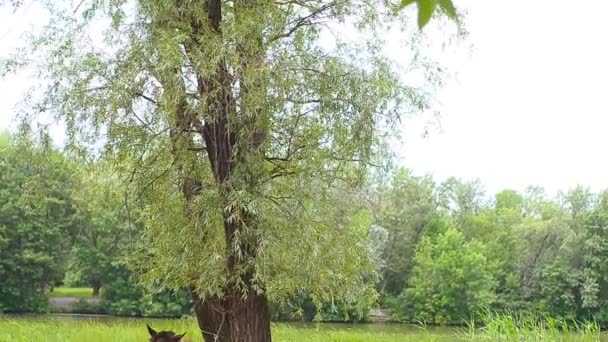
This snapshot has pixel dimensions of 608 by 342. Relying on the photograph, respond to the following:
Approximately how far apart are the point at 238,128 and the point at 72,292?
37.8 metres

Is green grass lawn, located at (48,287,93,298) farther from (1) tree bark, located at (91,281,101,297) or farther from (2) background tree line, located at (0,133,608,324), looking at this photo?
(2) background tree line, located at (0,133,608,324)

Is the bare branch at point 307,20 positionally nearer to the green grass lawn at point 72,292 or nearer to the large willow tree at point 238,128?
the large willow tree at point 238,128

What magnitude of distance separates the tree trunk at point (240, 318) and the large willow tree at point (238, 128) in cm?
2

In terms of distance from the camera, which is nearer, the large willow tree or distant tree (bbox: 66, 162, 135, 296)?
the large willow tree

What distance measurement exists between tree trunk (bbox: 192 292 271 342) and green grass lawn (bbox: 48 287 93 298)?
109 ft

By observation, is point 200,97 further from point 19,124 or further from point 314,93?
point 19,124

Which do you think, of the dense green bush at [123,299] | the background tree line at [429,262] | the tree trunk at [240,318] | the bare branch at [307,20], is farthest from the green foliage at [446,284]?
the bare branch at [307,20]

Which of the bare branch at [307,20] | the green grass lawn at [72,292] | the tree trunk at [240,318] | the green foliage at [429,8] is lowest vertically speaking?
the tree trunk at [240,318]

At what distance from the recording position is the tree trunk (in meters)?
7.43

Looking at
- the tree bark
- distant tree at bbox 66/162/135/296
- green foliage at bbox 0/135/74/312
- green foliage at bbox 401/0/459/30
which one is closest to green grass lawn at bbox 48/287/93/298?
the tree bark

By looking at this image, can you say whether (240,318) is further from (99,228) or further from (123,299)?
(123,299)

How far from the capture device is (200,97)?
667 cm

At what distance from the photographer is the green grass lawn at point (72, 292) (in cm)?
3966

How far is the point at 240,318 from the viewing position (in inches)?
293
